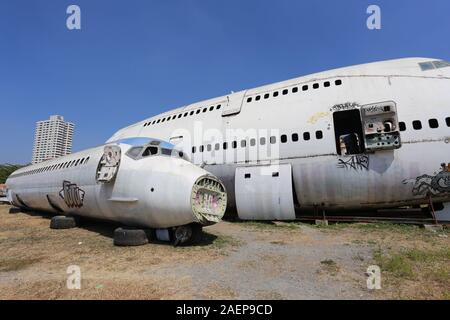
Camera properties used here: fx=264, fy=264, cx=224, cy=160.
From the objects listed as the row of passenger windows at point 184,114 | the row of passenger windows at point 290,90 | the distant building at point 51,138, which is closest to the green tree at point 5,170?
the distant building at point 51,138

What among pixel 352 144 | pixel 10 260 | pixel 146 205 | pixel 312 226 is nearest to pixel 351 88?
pixel 352 144

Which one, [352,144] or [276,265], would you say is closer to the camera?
[276,265]

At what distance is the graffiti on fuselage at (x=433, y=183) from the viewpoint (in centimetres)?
1152

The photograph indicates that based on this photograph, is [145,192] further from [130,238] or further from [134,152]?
[134,152]

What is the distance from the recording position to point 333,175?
12.8 m

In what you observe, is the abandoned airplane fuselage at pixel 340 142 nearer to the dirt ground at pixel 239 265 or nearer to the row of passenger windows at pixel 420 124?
the row of passenger windows at pixel 420 124

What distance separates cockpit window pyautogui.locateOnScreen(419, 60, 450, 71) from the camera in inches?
513

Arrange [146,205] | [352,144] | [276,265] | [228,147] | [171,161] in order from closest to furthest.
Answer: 1. [276,265]
2. [146,205]
3. [171,161]
4. [352,144]
5. [228,147]

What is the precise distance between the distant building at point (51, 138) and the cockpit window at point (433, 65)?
139971 millimetres

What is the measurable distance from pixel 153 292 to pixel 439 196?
1285 centimetres

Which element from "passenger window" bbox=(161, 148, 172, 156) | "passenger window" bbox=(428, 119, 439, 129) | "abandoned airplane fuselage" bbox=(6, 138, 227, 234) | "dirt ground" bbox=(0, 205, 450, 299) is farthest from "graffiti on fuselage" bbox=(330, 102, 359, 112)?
"passenger window" bbox=(161, 148, 172, 156)
